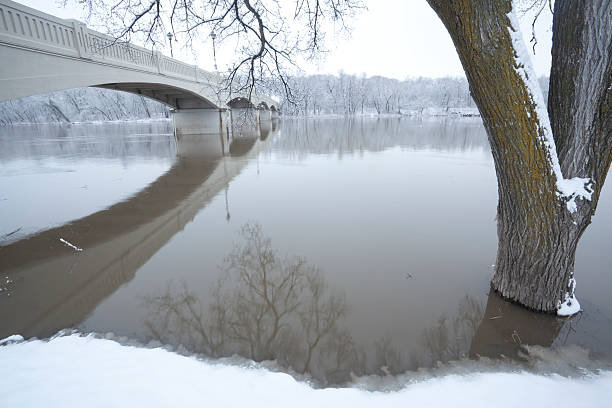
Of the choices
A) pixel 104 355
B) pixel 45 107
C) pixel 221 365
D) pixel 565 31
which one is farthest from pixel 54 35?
pixel 45 107

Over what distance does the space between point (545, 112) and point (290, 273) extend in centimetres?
357

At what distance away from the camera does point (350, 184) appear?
31.9 ft

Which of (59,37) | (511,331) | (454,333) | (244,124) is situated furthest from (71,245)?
(59,37)

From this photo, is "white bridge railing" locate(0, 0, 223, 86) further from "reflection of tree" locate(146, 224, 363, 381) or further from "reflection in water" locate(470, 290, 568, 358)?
"reflection in water" locate(470, 290, 568, 358)

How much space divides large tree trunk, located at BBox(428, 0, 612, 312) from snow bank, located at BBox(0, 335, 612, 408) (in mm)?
1343

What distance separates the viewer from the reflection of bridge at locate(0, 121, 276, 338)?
3.71m

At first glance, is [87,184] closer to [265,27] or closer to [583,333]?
[265,27]

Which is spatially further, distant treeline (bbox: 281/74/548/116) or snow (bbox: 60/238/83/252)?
distant treeline (bbox: 281/74/548/116)

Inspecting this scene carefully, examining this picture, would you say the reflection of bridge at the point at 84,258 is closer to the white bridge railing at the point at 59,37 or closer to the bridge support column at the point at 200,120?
the white bridge railing at the point at 59,37

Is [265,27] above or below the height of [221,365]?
above

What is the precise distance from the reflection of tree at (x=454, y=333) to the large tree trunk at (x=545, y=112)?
36.0 inches

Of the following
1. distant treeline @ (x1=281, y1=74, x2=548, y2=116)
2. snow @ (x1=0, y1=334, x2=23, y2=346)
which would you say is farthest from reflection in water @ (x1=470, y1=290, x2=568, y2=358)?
distant treeline @ (x1=281, y1=74, x2=548, y2=116)

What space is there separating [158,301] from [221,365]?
5.14 ft

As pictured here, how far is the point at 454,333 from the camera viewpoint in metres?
3.34
